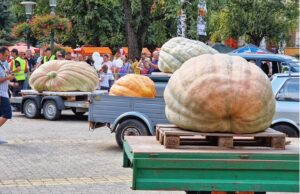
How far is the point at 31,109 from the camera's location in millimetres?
Answer: 17094

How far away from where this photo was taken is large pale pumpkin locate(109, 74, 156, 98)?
461 inches

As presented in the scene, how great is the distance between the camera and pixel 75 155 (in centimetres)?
1097

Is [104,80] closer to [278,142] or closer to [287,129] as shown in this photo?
[287,129]

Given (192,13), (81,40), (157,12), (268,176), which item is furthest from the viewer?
(81,40)

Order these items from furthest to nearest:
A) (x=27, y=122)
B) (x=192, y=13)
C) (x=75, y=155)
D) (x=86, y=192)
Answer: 1. (x=192, y=13)
2. (x=27, y=122)
3. (x=75, y=155)
4. (x=86, y=192)

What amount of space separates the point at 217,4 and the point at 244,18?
7615mm

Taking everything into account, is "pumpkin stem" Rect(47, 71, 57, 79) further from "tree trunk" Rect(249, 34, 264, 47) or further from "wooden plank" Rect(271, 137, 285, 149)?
"tree trunk" Rect(249, 34, 264, 47)

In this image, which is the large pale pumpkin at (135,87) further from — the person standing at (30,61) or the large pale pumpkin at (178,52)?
the person standing at (30,61)

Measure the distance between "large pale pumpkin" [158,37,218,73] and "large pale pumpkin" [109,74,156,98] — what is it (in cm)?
186

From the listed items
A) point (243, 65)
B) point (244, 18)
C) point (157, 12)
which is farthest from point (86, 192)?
point (244, 18)

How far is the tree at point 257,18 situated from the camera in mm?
36906

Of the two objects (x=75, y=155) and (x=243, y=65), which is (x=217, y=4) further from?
(x=243, y=65)

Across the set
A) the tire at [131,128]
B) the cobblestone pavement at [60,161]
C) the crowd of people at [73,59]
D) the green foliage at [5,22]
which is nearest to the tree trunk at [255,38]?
the crowd of people at [73,59]

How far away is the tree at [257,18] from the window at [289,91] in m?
24.6
